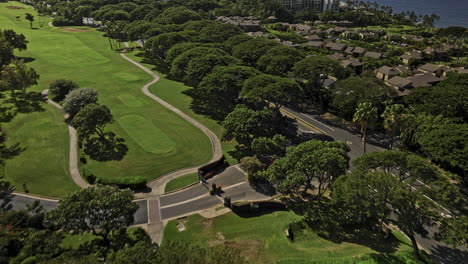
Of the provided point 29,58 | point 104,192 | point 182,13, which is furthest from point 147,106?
point 182,13

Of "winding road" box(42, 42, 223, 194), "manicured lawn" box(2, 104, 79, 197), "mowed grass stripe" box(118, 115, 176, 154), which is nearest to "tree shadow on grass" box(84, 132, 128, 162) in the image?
"winding road" box(42, 42, 223, 194)

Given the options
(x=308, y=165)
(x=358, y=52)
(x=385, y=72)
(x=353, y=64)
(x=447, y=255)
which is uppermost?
(x=358, y=52)

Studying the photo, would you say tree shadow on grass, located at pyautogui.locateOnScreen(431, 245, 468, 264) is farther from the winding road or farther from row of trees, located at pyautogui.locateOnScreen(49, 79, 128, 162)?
row of trees, located at pyautogui.locateOnScreen(49, 79, 128, 162)

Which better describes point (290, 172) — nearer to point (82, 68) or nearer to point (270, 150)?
point (270, 150)

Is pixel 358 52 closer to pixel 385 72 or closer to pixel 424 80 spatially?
pixel 385 72

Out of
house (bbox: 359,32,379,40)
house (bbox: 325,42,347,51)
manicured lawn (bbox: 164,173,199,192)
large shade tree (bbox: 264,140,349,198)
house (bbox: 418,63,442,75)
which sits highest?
house (bbox: 359,32,379,40)

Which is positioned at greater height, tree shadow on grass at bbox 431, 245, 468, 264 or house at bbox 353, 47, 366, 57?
house at bbox 353, 47, 366, 57

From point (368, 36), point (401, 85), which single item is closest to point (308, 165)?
point (401, 85)

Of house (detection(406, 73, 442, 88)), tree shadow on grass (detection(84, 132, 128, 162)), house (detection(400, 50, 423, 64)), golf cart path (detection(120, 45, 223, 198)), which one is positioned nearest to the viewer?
golf cart path (detection(120, 45, 223, 198))

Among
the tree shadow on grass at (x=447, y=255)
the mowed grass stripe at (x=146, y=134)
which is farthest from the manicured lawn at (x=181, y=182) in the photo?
the tree shadow on grass at (x=447, y=255)
